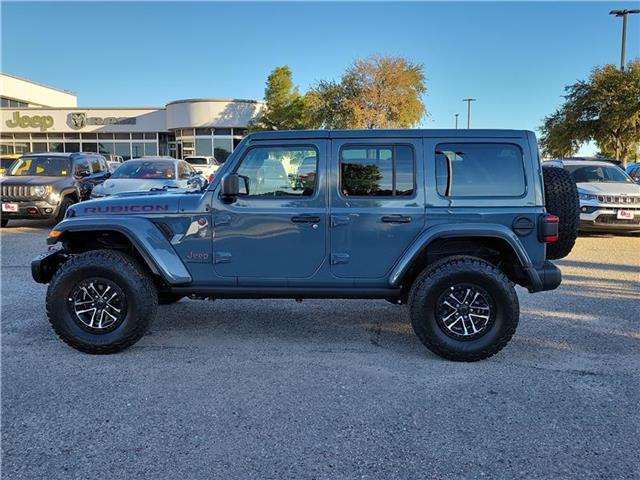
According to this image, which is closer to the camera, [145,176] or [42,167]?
[145,176]

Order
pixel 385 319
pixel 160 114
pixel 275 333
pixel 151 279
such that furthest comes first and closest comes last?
pixel 160 114, pixel 385 319, pixel 275 333, pixel 151 279

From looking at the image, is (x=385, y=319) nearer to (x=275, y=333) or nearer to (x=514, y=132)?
(x=275, y=333)

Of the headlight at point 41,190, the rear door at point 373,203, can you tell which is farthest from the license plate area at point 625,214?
the headlight at point 41,190

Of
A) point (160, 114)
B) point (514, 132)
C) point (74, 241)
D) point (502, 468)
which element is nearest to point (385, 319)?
point (514, 132)

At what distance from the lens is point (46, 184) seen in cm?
1176

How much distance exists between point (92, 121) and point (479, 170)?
162ft

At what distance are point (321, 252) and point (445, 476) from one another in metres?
2.13

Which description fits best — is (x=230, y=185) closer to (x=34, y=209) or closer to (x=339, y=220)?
(x=339, y=220)

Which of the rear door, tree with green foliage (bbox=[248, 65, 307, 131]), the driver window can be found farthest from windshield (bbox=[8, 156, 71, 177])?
tree with green foliage (bbox=[248, 65, 307, 131])

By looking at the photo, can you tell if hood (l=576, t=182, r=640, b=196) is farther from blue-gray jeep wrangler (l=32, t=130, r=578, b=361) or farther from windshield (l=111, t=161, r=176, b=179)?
windshield (l=111, t=161, r=176, b=179)

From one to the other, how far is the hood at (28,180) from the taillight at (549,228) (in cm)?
1104

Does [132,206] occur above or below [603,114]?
below

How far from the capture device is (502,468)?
111 inches

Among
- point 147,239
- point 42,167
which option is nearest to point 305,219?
point 147,239
